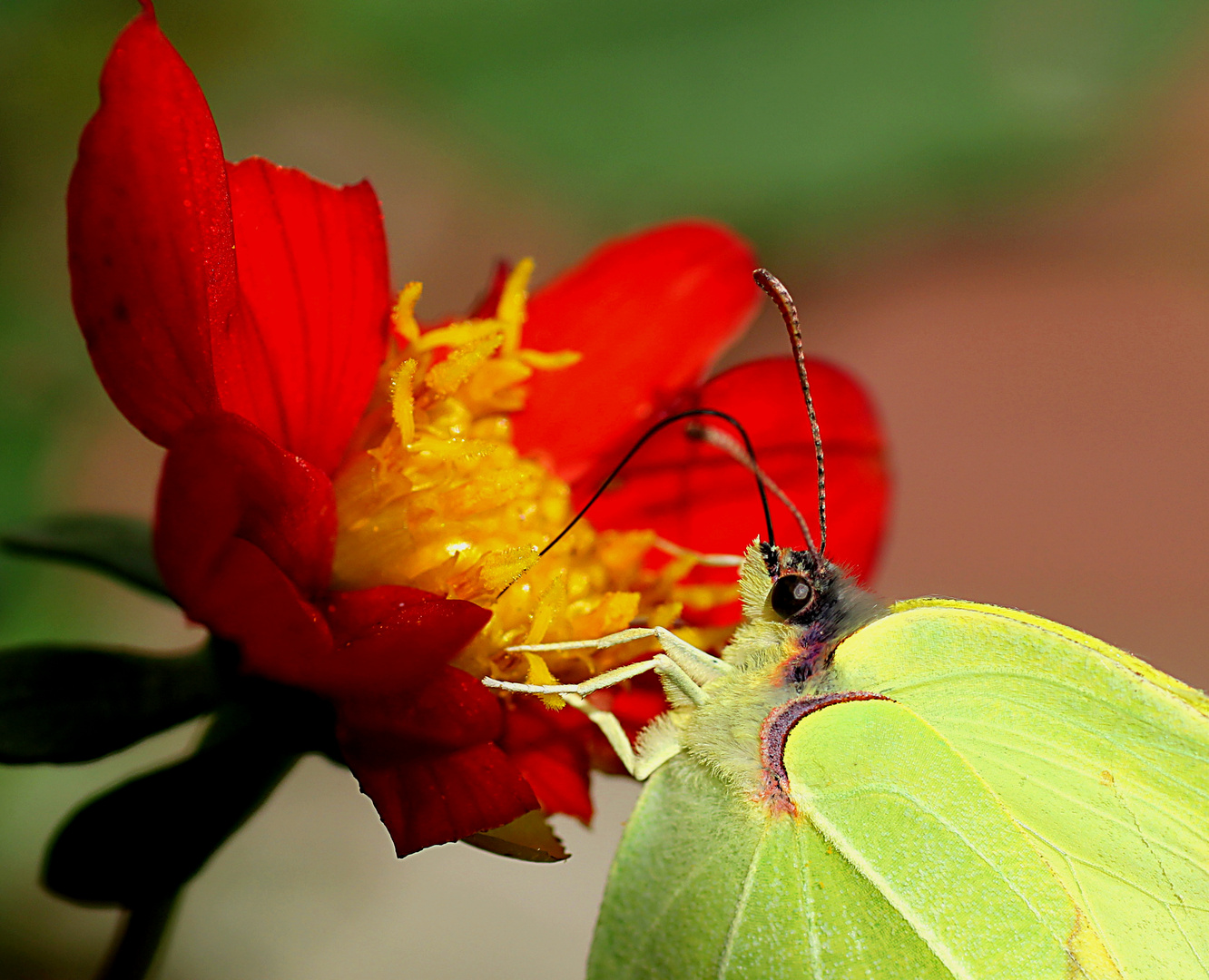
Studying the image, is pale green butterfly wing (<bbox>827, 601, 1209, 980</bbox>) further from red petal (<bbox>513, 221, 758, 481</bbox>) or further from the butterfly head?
red petal (<bbox>513, 221, 758, 481</bbox>)

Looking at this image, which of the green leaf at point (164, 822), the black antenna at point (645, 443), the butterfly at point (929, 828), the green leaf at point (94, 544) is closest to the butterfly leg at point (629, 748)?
the butterfly at point (929, 828)

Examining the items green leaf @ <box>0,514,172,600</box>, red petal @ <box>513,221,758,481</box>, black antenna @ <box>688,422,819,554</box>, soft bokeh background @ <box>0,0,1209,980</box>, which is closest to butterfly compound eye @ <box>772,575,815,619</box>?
black antenna @ <box>688,422,819,554</box>

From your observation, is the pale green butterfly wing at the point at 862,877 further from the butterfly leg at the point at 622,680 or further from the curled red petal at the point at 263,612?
the curled red petal at the point at 263,612

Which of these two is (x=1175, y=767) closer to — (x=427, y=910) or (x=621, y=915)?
(x=621, y=915)

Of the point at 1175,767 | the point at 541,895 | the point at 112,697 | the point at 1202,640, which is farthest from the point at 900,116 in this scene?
the point at 112,697

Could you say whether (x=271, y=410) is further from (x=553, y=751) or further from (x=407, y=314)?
(x=553, y=751)

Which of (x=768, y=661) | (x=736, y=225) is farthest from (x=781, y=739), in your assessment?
(x=736, y=225)

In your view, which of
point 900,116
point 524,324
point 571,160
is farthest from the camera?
point 900,116
